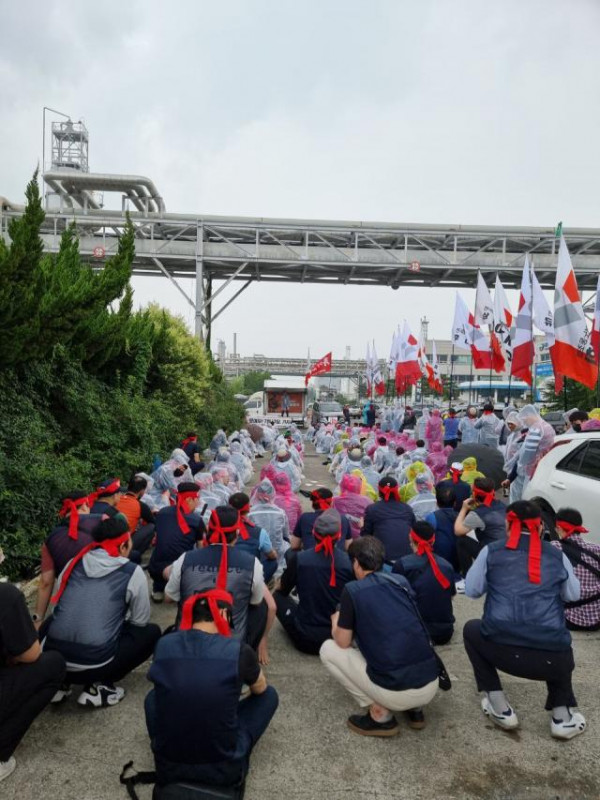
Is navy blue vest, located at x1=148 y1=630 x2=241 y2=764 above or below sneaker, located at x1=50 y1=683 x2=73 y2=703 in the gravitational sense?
above

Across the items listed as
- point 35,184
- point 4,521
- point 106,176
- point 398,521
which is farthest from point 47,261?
point 106,176

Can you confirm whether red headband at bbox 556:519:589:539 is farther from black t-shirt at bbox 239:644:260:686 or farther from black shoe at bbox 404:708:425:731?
black t-shirt at bbox 239:644:260:686

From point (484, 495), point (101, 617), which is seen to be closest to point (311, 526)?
point (484, 495)

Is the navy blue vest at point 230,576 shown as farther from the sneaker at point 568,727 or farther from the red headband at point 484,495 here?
the red headband at point 484,495

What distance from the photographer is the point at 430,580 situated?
415 centimetres

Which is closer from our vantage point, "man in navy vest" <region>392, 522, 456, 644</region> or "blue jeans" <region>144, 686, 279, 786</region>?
"blue jeans" <region>144, 686, 279, 786</region>

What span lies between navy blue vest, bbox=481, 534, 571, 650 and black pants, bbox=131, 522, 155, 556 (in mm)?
3560

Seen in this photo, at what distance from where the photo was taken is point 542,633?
10.3 feet

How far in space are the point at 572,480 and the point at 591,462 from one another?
272 mm

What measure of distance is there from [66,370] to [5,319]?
222 centimetres

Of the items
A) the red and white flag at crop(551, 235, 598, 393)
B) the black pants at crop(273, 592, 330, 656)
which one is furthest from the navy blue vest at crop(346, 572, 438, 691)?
the red and white flag at crop(551, 235, 598, 393)

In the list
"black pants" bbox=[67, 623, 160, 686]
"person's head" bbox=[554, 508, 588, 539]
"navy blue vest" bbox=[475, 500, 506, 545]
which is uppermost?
"person's head" bbox=[554, 508, 588, 539]

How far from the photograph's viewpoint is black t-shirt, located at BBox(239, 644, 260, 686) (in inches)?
99.3

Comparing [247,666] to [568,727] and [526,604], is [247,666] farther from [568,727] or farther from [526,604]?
[568,727]
